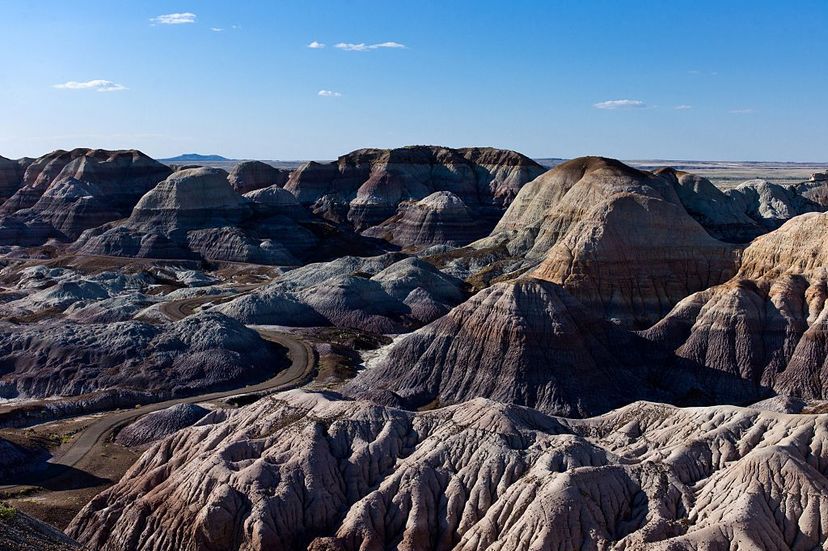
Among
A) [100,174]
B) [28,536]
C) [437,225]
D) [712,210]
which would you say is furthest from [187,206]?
[28,536]

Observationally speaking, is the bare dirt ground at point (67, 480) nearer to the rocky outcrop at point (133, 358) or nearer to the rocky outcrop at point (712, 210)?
the rocky outcrop at point (133, 358)

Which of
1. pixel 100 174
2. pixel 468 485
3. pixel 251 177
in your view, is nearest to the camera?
pixel 468 485

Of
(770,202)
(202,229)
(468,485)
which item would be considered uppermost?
(770,202)

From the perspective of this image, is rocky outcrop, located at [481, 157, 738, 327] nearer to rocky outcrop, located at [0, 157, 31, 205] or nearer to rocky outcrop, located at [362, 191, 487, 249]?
rocky outcrop, located at [362, 191, 487, 249]

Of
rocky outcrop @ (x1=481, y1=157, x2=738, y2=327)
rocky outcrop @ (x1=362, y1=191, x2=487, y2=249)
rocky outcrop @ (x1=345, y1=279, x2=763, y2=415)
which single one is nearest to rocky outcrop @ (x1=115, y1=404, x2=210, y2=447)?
rocky outcrop @ (x1=345, y1=279, x2=763, y2=415)

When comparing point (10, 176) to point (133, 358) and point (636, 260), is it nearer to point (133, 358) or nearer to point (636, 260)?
point (133, 358)

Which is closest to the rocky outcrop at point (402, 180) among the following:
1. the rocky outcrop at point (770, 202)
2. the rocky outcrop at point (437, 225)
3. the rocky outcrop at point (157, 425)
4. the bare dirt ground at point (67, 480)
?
the rocky outcrop at point (437, 225)
